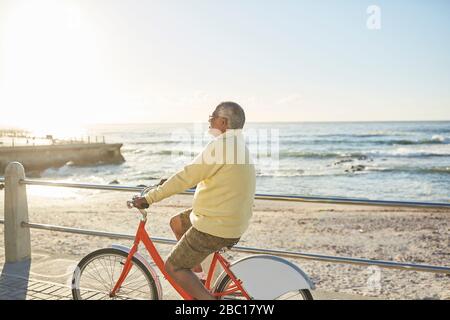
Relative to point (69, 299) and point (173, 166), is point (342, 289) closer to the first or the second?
point (69, 299)

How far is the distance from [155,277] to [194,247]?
0.64 metres

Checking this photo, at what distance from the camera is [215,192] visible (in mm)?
2994

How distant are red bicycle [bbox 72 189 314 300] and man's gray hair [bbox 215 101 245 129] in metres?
0.87

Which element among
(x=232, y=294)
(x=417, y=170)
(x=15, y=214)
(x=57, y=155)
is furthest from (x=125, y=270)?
(x=57, y=155)

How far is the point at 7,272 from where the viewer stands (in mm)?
5188

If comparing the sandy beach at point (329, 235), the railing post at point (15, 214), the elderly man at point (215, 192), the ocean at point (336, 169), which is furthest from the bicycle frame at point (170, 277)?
the ocean at point (336, 169)

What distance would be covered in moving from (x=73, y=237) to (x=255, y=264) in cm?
943

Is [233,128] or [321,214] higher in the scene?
[233,128]

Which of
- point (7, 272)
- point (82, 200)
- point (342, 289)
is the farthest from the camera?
point (82, 200)

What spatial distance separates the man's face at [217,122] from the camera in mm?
3000

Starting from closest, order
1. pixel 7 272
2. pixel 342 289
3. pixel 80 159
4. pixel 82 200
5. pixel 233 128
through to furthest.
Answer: pixel 233 128 < pixel 7 272 < pixel 342 289 < pixel 82 200 < pixel 80 159

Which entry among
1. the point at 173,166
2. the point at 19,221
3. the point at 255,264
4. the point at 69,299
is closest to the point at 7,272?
the point at 19,221

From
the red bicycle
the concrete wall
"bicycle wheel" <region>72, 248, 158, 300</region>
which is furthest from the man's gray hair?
the concrete wall

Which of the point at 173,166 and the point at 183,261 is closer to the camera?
the point at 183,261
